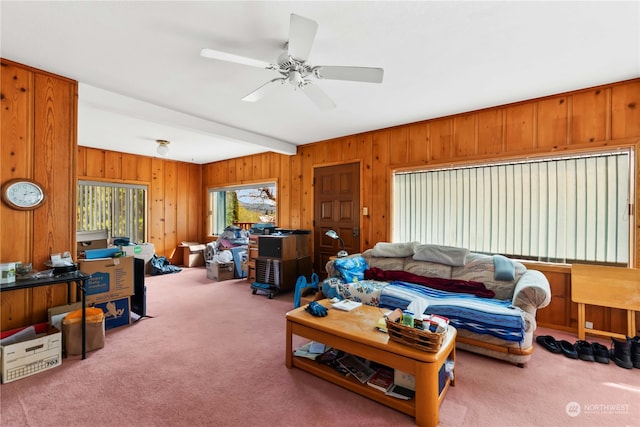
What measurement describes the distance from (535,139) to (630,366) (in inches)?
87.6

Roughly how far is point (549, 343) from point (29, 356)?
171 inches

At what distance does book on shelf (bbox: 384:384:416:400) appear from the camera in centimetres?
180

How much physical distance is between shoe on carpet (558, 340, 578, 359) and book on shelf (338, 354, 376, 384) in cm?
181

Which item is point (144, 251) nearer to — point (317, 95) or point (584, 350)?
point (317, 95)

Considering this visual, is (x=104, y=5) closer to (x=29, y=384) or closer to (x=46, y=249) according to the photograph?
(x=46, y=249)

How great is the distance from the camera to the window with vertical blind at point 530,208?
286 centimetres

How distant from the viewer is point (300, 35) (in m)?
1.70

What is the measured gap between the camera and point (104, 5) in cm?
176

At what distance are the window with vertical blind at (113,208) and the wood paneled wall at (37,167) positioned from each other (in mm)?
3258

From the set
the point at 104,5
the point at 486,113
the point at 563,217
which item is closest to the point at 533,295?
the point at 563,217

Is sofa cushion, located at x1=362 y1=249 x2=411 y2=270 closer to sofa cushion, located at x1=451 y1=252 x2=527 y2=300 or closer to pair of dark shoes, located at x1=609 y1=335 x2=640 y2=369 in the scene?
sofa cushion, located at x1=451 y1=252 x2=527 y2=300

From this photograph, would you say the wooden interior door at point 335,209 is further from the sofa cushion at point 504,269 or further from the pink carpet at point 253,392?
the pink carpet at point 253,392

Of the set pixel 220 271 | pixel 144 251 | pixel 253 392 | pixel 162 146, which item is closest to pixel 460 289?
pixel 253 392

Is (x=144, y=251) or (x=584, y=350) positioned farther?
(x=144, y=251)
